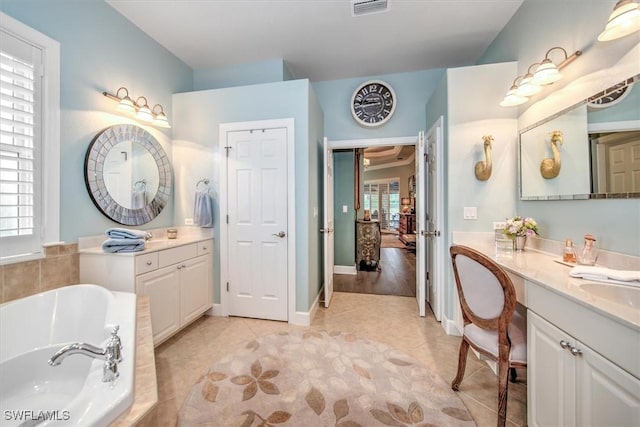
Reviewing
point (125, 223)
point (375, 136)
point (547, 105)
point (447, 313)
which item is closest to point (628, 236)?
point (547, 105)

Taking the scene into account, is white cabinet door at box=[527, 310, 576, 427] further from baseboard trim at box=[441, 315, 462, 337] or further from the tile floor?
baseboard trim at box=[441, 315, 462, 337]

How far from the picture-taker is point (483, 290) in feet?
4.51

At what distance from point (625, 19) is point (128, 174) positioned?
3547mm

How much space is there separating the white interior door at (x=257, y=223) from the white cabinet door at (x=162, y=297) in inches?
23.7

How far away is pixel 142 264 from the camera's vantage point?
193 centimetres

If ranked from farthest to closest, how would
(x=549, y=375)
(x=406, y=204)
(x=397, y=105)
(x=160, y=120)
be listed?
(x=406, y=204) < (x=397, y=105) < (x=160, y=120) < (x=549, y=375)

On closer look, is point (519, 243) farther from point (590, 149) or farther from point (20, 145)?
point (20, 145)

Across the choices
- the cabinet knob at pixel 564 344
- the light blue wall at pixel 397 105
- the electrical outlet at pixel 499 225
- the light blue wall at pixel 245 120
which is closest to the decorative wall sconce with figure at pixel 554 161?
the electrical outlet at pixel 499 225

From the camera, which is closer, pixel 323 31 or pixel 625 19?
pixel 625 19

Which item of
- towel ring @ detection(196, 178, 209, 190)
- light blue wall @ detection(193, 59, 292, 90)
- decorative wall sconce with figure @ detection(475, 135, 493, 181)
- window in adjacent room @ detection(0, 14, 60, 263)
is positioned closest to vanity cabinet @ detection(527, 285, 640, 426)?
decorative wall sconce with figure @ detection(475, 135, 493, 181)

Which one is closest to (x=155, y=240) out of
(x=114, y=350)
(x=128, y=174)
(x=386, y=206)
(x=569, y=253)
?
(x=128, y=174)

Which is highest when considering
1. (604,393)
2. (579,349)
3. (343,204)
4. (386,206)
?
(386,206)

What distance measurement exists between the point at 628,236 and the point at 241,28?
3.39m

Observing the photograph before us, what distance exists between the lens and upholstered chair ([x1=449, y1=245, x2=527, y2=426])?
1.27 metres
